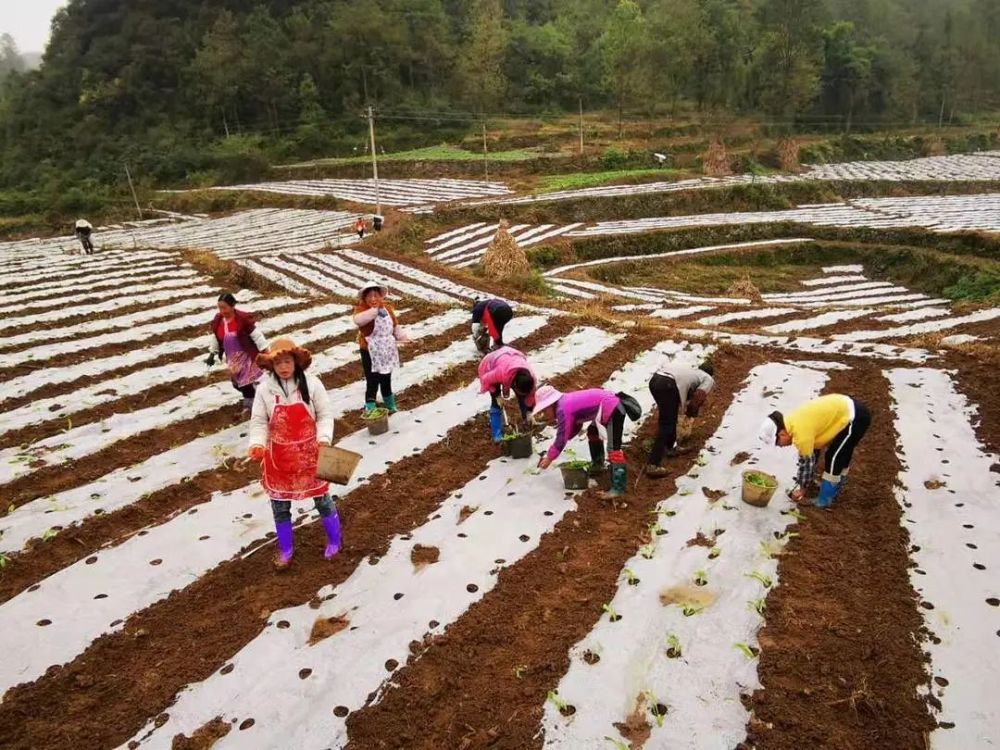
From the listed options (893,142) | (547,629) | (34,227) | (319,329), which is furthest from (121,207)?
(893,142)

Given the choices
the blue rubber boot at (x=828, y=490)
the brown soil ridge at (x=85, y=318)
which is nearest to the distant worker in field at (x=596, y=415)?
the blue rubber boot at (x=828, y=490)

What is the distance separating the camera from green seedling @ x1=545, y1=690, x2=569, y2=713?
3.41 meters

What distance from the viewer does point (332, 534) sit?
15.4ft

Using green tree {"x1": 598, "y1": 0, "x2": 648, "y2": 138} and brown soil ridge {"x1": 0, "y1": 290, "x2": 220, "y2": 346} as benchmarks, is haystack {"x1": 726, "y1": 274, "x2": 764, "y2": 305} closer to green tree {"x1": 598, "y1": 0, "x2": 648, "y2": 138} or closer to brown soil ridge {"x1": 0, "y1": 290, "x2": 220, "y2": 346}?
brown soil ridge {"x1": 0, "y1": 290, "x2": 220, "y2": 346}

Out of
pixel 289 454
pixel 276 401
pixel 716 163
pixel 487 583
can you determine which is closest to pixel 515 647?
pixel 487 583

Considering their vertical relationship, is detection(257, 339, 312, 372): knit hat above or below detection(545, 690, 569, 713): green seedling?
above

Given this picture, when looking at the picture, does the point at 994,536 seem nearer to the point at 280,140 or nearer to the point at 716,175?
the point at 716,175

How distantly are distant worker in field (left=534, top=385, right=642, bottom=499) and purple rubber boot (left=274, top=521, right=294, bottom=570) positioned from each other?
2210 millimetres

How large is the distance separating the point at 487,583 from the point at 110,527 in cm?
335

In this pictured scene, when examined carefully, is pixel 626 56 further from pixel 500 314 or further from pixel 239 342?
pixel 239 342

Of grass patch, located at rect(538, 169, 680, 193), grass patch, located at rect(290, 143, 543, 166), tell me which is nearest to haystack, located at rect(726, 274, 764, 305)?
grass patch, located at rect(538, 169, 680, 193)

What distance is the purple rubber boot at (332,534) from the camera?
465cm

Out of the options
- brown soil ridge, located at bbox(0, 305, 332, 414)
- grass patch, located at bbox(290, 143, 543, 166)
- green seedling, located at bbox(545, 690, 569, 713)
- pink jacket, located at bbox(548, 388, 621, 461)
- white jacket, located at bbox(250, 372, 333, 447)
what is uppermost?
grass patch, located at bbox(290, 143, 543, 166)

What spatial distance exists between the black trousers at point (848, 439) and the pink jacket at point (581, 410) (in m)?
1.74
